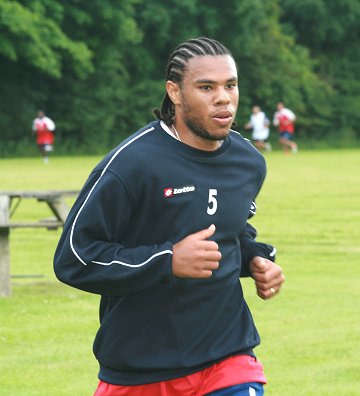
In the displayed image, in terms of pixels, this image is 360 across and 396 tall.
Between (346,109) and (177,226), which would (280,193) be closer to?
(177,226)

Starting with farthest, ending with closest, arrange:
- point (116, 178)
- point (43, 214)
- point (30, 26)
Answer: point (30, 26) < point (43, 214) < point (116, 178)

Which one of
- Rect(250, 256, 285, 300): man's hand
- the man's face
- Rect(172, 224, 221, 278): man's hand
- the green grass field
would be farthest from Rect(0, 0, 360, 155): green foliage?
Rect(172, 224, 221, 278): man's hand

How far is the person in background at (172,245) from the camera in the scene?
15.4 ft

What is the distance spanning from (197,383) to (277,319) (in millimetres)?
5984

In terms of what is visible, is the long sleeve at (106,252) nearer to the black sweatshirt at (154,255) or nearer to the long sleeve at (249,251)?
the black sweatshirt at (154,255)

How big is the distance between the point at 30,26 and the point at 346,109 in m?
23.5

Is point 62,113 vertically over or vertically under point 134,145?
under

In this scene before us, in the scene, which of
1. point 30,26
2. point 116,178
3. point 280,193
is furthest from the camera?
point 30,26

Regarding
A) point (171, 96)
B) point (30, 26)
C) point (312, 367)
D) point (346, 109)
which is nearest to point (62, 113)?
point (30, 26)

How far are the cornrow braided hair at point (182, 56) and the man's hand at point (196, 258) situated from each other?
62 cm

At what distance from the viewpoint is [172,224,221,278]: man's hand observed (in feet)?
15.0

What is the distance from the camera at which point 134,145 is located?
191 inches

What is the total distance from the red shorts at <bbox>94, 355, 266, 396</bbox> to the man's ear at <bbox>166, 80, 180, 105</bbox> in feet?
3.33

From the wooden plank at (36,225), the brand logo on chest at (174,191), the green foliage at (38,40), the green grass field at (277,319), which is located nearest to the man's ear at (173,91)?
the brand logo on chest at (174,191)
